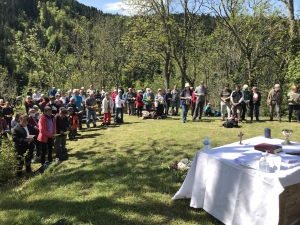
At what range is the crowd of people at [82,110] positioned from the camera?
6.81m

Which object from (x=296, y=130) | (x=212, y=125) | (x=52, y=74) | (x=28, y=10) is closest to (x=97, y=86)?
(x=52, y=74)

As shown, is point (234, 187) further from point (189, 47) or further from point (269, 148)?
point (189, 47)

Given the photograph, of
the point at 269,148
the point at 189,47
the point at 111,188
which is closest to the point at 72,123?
the point at 111,188

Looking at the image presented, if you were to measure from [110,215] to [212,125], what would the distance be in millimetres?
7616

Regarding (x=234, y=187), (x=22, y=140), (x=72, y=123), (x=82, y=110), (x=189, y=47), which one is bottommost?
(x=234, y=187)

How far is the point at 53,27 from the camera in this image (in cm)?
7600

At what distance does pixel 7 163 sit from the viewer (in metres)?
6.09

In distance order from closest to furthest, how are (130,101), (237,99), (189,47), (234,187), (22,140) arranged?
1. (234,187)
2. (22,140)
3. (237,99)
4. (130,101)
5. (189,47)

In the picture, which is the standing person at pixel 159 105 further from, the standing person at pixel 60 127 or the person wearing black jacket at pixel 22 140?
the person wearing black jacket at pixel 22 140

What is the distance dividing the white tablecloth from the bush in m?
4.00

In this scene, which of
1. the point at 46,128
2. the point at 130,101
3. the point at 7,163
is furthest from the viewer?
the point at 130,101

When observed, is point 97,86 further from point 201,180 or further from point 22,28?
point 22,28

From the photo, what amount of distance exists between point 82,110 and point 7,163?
6.13 meters

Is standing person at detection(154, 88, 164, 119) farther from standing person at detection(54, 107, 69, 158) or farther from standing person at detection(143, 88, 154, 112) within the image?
standing person at detection(54, 107, 69, 158)
